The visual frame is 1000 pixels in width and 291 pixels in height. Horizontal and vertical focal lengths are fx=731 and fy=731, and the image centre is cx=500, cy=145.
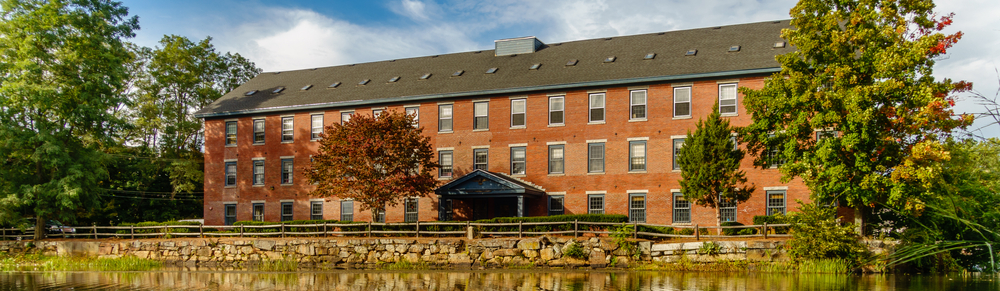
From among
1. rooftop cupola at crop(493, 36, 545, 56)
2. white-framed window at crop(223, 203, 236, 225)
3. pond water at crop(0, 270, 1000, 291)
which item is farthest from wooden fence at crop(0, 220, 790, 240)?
Result: rooftop cupola at crop(493, 36, 545, 56)

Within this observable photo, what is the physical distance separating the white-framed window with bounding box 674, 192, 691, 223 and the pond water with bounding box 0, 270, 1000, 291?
29.8 ft

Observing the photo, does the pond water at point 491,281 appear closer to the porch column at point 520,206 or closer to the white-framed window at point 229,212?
the porch column at point 520,206

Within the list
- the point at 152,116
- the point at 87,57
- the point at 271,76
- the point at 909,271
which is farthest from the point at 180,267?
the point at 909,271

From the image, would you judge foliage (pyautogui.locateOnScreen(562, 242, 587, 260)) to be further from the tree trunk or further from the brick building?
the tree trunk

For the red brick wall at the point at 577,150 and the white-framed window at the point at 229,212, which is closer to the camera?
the red brick wall at the point at 577,150

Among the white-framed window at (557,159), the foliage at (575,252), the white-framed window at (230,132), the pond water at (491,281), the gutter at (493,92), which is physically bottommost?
the pond water at (491,281)

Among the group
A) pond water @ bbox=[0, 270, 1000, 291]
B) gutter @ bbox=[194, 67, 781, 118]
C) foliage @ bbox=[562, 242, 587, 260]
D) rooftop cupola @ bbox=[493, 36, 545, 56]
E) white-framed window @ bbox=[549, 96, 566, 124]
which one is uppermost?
rooftop cupola @ bbox=[493, 36, 545, 56]

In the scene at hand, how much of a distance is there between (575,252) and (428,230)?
616cm

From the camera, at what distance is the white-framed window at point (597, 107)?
108ft

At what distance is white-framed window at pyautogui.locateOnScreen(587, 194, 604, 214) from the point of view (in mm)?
32562

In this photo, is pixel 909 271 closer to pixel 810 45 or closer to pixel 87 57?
pixel 810 45

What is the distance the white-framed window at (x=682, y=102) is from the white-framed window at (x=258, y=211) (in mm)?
22380

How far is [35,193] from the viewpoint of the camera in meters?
32.9

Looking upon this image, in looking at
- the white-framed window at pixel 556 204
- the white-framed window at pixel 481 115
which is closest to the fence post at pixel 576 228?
the white-framed window at pixel 556 204
